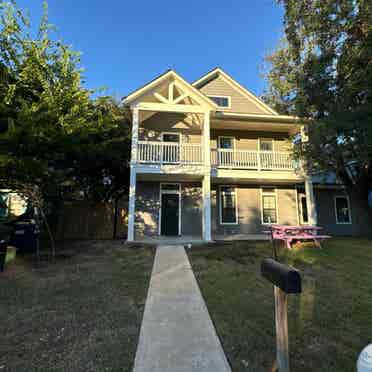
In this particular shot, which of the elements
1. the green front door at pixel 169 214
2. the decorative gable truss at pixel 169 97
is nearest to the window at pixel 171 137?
the decorative gable truss at pixel 169 97

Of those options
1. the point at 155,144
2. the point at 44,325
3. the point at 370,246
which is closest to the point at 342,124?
the point at 370,246

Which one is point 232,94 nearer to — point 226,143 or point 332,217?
point 226,143

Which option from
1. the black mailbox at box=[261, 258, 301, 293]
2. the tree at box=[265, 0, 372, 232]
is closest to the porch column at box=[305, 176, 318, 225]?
the tree at box=[265, 0, 372, 232]

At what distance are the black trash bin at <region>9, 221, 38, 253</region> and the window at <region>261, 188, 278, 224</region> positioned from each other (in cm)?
1034

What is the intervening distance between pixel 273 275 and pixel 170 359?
1.43 meters

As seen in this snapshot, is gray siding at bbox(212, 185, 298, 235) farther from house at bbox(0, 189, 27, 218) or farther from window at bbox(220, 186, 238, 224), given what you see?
house at bbox(0, 189, 27, 218)

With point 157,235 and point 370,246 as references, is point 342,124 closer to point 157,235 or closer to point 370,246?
point 370,246

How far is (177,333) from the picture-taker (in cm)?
260

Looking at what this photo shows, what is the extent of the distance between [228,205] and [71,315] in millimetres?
9167

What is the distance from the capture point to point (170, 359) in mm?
2129

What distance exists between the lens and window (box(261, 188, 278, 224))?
1137 cm

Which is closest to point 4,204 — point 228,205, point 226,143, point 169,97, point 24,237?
point 24,237

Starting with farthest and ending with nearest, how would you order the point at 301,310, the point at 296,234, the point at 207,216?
the point at 207,216 → the point at 296,234 → the point at 301,310

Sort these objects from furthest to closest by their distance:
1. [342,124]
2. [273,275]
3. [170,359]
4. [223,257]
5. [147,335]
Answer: [342,124]
[223,257]
[147,335]
[170,359]
[273,275]
